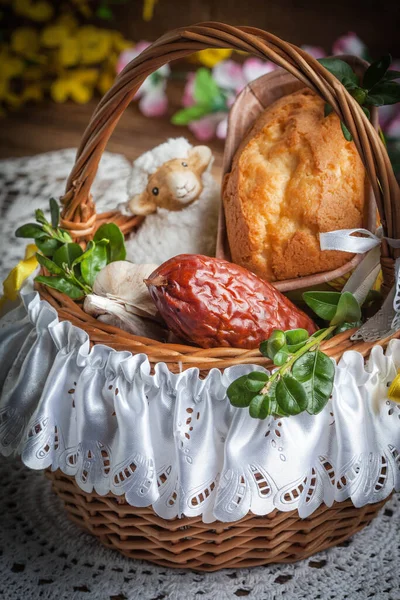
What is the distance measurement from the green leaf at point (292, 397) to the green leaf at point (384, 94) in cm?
44

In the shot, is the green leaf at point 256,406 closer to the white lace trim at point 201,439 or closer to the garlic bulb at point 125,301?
the white lace trim at point 201,439

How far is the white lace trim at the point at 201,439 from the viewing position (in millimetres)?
828

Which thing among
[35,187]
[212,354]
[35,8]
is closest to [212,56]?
[35,8]

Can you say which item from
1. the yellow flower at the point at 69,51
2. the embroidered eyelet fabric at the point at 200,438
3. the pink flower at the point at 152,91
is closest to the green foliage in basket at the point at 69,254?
the embroidered eyelet fabric at the point at 200,438

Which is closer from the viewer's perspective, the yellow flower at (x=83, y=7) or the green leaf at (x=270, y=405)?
the green leaf at (x=270, y=405)

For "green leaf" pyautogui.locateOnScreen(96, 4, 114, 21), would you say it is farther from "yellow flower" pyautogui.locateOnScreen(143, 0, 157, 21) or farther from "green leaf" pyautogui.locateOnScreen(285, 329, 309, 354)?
"green leaf" pyautogui.locateOnScreen(285, 329, 309, 354)

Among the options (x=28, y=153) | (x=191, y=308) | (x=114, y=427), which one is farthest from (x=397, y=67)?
(x=114, y=427)

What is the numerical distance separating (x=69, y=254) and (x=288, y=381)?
42cm

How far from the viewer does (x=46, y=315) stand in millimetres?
959

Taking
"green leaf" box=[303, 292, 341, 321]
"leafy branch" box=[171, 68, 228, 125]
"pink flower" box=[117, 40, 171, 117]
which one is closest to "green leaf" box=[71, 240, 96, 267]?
"green leaf" box=[303, 292, 341, 321]

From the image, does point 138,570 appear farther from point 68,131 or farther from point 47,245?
point 68,131

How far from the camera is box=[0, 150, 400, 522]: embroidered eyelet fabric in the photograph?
828 millimetres

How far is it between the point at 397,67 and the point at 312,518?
1.37 m

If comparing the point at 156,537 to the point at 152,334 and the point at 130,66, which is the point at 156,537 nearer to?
the point at 152,334
